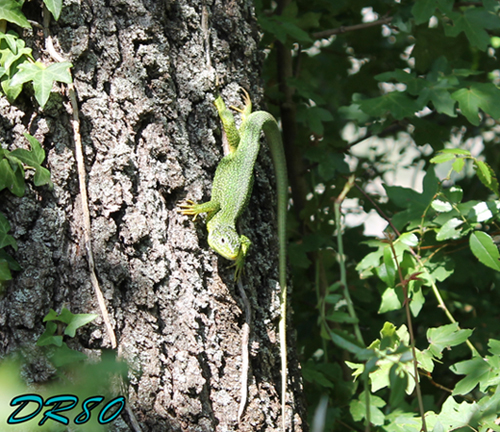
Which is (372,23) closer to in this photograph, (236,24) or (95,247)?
(236,24)

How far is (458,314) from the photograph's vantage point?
3727 mm

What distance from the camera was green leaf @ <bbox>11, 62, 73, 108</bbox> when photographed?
169 cm

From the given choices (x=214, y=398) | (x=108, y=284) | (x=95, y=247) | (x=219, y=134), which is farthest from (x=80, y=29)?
(x=214, y=398)

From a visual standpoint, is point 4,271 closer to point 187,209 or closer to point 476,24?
point 187,209

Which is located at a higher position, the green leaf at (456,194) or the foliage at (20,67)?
the foliage at (20,67)

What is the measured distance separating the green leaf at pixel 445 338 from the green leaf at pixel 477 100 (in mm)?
1163

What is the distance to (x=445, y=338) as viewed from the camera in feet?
7.17

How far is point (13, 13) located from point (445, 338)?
222 cm

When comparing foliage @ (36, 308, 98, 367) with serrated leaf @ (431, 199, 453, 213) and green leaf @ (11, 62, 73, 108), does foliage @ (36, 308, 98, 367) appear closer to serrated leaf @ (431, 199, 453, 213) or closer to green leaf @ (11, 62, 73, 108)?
green leaf @ (11, 62, 73, 108)

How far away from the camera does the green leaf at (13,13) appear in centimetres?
169

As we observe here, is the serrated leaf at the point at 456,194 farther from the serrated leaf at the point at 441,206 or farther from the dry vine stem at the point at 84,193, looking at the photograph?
the dry vine stem at the point at 84,193

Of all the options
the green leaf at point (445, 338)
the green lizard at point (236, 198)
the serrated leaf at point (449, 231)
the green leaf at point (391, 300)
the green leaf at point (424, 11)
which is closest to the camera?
the green lizard at point (236, 198)

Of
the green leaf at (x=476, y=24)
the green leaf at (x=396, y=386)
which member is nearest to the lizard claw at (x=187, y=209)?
the green leaf at (x=396, y=386)

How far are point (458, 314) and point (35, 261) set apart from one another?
3.20 metres
